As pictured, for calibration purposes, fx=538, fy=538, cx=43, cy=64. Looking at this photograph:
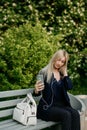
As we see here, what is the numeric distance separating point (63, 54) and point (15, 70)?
7.92 ft

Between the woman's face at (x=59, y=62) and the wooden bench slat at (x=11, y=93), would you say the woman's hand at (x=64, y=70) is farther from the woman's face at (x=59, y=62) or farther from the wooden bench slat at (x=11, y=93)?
the wooden bench slat at (x=11, y=93)

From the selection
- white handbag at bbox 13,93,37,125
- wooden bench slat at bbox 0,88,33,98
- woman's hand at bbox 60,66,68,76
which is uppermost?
woman's hand at bbox 60,66,68,76

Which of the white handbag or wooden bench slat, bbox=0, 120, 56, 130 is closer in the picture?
wooden bench slat, bbox=0, 120, 56, 130

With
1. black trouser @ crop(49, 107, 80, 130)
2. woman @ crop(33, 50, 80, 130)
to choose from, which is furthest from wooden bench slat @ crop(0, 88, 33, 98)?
black trouser @ crop(49, 107, 80, 130)

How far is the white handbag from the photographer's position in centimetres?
650

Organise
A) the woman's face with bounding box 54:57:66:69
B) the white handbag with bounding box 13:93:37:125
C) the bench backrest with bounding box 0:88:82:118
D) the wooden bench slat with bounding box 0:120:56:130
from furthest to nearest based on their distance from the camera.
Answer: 1. the woman's face with bounding box 54:57:66:69
2. the bench backrest with bounding box 0:88:82:118
3. the white handbag with bounding box 13:93:37:125
4. the wooden bench slat with bounding box 0:120:56:130

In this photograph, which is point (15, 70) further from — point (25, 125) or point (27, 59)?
point (25, 125)

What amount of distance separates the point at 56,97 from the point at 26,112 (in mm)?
564

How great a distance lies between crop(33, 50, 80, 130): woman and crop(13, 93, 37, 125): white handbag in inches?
9.0

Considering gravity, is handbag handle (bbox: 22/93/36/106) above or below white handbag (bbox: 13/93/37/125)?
above

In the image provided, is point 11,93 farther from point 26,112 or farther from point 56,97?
point 56,97

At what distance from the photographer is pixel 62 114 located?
264 inches

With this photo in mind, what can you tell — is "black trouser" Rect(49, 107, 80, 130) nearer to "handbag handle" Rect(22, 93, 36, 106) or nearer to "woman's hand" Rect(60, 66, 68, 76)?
"handbag handle" Rect(22, 93, 36, 106)

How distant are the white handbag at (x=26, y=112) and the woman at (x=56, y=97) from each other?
0.75 feet
